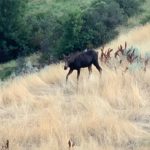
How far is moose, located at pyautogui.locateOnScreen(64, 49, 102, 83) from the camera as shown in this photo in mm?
13297

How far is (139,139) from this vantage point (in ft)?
27.4

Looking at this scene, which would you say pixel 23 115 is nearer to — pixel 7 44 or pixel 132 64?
pixel 132 64

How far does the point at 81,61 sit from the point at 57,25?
1025 inches

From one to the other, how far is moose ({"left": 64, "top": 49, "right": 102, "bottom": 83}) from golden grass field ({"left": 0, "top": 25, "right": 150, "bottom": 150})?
247 millimetres

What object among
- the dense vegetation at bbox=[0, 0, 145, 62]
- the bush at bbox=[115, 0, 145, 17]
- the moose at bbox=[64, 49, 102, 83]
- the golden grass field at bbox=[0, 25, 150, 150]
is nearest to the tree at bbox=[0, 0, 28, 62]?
the dense vegetation at bbox=[0, 0, 145, 62]

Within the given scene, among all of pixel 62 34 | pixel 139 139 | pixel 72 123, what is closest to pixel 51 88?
pixel 72 123

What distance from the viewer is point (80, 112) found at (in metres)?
9.84

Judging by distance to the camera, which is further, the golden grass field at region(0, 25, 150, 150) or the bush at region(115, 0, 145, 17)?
the bush at region(115, 0, 145, 17)

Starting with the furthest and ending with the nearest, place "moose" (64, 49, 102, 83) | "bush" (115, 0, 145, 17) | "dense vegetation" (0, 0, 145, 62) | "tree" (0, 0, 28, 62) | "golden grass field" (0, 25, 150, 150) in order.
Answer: "tree" (0, 0, 28, 62) < "bush" (115, 0, 145, 17) < "dense vegetation" (0, 0, 145, 62) < "moose" (64, 49, 102, 83) < "golden grass field" (0, 25, 150, 150)

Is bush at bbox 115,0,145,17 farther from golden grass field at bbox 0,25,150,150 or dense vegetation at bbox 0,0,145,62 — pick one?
golden grass field at bbox 0,25,150,150

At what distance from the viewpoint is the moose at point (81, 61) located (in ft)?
43.6

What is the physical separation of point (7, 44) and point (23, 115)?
31.7 metres

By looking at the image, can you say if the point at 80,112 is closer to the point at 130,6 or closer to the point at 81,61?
the point at 81,61

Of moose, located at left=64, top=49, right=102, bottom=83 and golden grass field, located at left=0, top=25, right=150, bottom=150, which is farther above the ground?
moose, located at left=64, top=49, right=102, bottom=83
